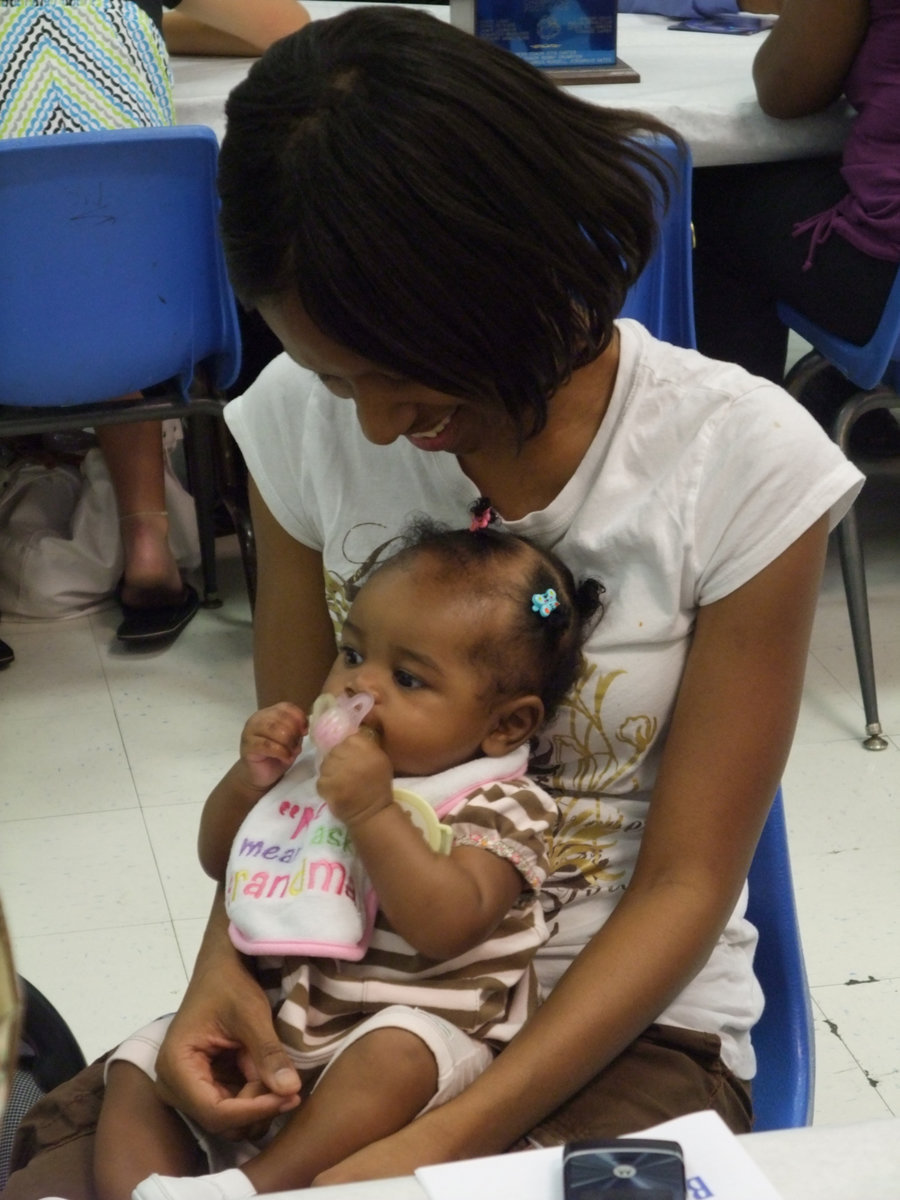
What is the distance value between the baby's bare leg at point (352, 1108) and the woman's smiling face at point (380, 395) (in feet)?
1.39

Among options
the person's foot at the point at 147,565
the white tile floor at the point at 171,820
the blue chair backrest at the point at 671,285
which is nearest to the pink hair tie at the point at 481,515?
the blue chair backrest at the point at 671,285

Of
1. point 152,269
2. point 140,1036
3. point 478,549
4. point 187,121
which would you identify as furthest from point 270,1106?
point 187,121

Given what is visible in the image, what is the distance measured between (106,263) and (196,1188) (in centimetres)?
173

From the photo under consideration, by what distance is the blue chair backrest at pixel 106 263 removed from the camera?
2213 mm

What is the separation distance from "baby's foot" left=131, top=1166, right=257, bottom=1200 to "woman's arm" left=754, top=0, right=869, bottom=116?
2.02 metres

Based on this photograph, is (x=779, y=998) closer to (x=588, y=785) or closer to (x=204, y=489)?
(x=588, y=785)

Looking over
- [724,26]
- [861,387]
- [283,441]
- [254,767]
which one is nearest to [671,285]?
[283,441]

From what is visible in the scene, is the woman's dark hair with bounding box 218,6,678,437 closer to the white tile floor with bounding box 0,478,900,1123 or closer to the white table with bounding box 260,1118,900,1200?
the white table with bounding box 260,1118,900,1200

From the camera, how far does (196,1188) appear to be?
858 mm

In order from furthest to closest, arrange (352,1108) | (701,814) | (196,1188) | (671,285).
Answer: (671,285), (701,814), (352,1108), (196,1188)

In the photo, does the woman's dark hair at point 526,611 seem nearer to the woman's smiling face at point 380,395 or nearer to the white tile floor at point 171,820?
the woman's smiling face at point 380,395

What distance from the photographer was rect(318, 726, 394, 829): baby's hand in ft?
3.44

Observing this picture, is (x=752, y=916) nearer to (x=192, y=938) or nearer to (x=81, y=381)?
(x=192, y=938)

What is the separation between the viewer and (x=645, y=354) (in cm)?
116
